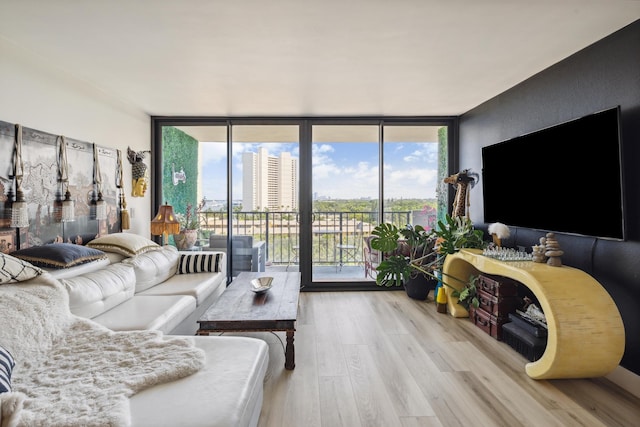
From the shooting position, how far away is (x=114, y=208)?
12.6 ft

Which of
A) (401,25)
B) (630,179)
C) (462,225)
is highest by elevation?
(401,25)

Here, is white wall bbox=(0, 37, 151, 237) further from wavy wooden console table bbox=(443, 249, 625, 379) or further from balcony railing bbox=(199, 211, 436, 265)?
wavy wooden console table bbox=(443, 249, 625, 379)

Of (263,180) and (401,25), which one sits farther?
(263,180)

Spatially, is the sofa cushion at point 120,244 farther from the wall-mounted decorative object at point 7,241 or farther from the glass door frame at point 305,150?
the glass door frame at point 305,150

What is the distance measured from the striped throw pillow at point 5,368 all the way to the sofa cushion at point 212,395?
0.43m

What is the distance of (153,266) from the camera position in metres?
3.30

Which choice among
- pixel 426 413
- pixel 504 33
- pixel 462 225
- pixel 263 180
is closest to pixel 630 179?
pixel 504 33

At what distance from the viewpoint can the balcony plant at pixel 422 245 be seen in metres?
3.66

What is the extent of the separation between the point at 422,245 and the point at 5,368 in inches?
150

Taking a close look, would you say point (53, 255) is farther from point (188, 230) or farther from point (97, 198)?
point (188, 230)

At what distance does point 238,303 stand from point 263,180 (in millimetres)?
2620

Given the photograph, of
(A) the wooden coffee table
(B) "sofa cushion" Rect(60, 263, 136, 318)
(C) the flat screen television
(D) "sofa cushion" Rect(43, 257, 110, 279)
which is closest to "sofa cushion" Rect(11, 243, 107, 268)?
(D) "sofa cushion" Rect(43, 257, 110, 279)

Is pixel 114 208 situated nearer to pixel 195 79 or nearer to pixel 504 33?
pixel 195 79

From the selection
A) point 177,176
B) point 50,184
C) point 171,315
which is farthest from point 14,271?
point 177,176
